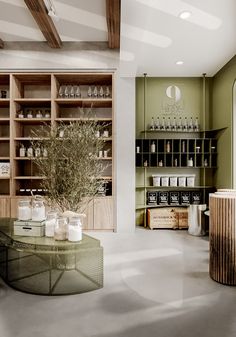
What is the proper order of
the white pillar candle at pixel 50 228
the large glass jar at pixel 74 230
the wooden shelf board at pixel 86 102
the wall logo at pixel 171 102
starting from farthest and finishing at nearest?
the wall logo at pixel 171 102 < the wooden shelf board at pixel 86 102 < the white pillar candle at pixel 50 228 < the large glass jar at pixel 74 230

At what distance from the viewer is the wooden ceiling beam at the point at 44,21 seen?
154 inches

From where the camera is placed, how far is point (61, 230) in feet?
9.57

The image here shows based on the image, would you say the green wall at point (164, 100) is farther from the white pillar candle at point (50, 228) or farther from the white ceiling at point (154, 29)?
the white pillar candle at point (50, 228)

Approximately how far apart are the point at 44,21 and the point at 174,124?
3115 millimetres

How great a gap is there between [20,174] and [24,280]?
116 inches

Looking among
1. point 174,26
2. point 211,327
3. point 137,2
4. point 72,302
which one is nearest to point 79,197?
point 72,302

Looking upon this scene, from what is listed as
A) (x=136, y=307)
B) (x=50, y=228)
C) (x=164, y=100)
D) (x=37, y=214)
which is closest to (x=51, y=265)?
(x=50, y=228)

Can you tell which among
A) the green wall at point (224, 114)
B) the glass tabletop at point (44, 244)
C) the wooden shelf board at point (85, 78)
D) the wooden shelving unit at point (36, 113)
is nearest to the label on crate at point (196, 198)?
the green wall at point (224, 114)

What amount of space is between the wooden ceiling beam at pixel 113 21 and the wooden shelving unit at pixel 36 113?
563mm

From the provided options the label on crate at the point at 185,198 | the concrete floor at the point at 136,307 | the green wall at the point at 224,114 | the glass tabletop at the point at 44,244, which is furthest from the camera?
the label on crate at the point at 185,198

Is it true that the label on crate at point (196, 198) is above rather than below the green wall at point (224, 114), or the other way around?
below

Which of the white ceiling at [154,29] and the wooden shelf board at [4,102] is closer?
the white ceiling at [154,29]

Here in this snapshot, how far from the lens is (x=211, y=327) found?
2.27 m

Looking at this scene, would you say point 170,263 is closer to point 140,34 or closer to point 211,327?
point 211,327
